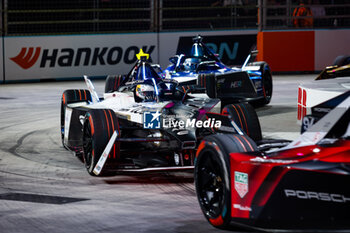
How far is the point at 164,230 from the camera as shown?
5.65 meters

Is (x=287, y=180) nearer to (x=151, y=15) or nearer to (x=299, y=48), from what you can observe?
(x=299, y=48)

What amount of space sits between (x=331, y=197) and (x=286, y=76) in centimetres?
1756

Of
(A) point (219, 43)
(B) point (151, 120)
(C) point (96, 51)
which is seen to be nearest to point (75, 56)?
(C) point (96, 51)

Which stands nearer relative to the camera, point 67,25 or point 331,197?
point 331,197

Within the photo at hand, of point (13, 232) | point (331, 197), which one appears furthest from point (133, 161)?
point (331, 197)

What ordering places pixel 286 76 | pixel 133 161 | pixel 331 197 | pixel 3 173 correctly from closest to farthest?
pixel 331 197 → pixel 133 161 → pixel 3 173 → pixel 286 76

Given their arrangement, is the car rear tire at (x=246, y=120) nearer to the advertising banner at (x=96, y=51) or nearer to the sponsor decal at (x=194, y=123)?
the sponsor decal at (x=194, y=123)

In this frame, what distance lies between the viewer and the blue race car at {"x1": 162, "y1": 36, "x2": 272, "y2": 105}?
42.5ft

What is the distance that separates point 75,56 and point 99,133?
47.4 feet

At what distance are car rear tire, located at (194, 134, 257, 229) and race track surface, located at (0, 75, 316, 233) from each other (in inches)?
9.4

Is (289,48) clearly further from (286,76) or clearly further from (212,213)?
(212,213)

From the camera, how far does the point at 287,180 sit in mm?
4703

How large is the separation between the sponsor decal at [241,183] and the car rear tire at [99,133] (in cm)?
279

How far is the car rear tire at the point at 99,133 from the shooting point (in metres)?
7.73
